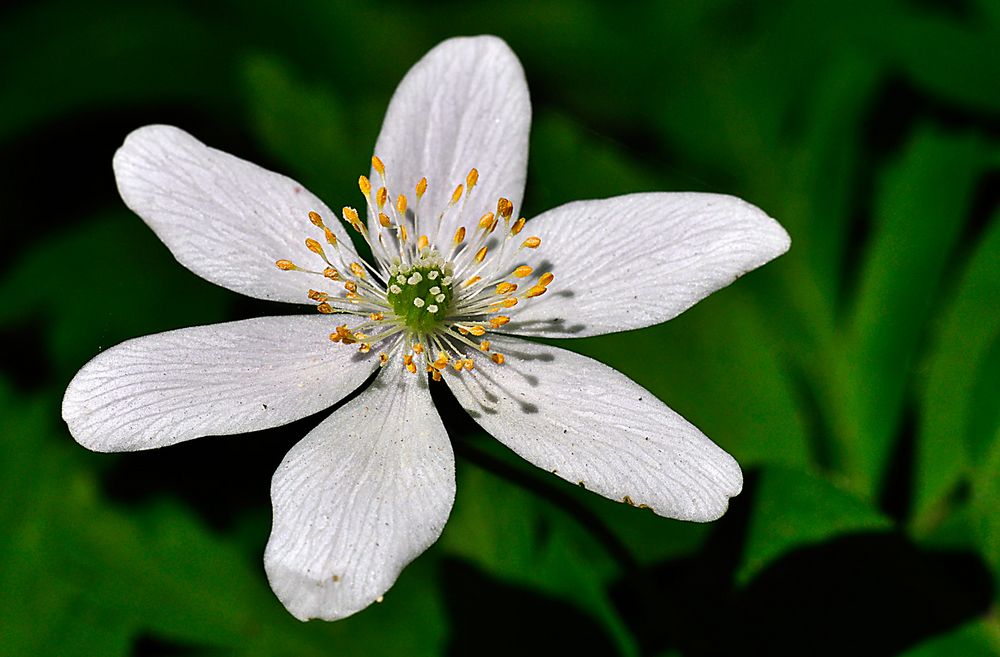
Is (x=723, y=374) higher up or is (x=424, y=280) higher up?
(x=424, y=280)

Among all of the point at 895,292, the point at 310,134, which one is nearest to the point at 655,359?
the point at 895,292

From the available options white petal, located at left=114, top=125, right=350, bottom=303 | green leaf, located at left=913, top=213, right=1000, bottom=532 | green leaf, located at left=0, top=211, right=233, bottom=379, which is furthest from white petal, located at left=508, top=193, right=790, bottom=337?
green leaf, located at left=0, top=211, right=233, bottom=379

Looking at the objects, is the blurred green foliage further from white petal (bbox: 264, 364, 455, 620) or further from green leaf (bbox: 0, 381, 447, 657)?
white petal (bbox: 264, 364, 455, 620)

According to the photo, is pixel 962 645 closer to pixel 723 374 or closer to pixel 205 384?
pixel 723 374

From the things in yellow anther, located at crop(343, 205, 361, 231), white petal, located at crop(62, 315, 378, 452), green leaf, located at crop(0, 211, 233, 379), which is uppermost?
yellow anther, located at crop(343, 205, 361, 231)

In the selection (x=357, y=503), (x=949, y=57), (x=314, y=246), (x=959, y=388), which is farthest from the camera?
(x=949, y=57)

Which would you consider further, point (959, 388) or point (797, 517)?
point (959, 388)
